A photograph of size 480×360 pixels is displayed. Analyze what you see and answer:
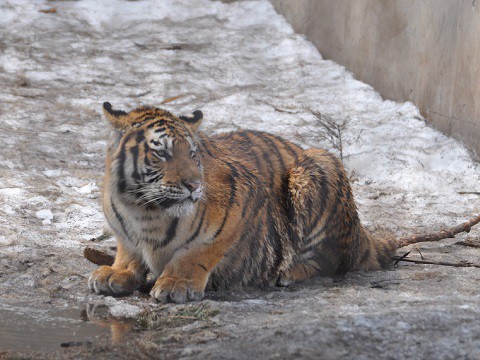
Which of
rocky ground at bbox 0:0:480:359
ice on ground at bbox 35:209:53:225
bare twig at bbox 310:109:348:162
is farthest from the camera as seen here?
bare twig at bbox 310:109:348:162

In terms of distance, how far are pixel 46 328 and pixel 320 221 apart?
173cm

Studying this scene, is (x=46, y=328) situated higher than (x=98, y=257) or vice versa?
(x=46, y=328)

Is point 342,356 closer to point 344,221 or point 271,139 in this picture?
point 344,221

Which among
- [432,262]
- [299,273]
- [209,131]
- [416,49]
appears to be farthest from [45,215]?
[416,49]

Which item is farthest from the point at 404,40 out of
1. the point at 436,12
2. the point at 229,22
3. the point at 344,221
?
the point at 344,221

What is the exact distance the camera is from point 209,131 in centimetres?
774

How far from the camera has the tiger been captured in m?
4.21

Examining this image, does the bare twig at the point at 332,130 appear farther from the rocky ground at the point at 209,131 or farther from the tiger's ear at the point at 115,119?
the tiger's ear at the point at 115,119

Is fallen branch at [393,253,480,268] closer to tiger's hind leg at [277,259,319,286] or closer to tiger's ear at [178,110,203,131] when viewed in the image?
tiger's hind leg at [277,259,319,286]

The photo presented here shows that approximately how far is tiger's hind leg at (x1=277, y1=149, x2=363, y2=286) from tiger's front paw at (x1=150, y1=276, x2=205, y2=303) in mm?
726

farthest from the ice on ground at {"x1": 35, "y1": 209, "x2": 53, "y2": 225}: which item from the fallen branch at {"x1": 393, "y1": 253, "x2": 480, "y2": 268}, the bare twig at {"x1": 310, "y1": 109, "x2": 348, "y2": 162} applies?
the bare twig at {"x1": 310, "y1": 109, "x2": 348, "y2": 162}

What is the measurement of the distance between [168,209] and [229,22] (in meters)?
6.46

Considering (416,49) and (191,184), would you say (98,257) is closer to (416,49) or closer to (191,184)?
(191,184)

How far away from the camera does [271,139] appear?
514 cm
